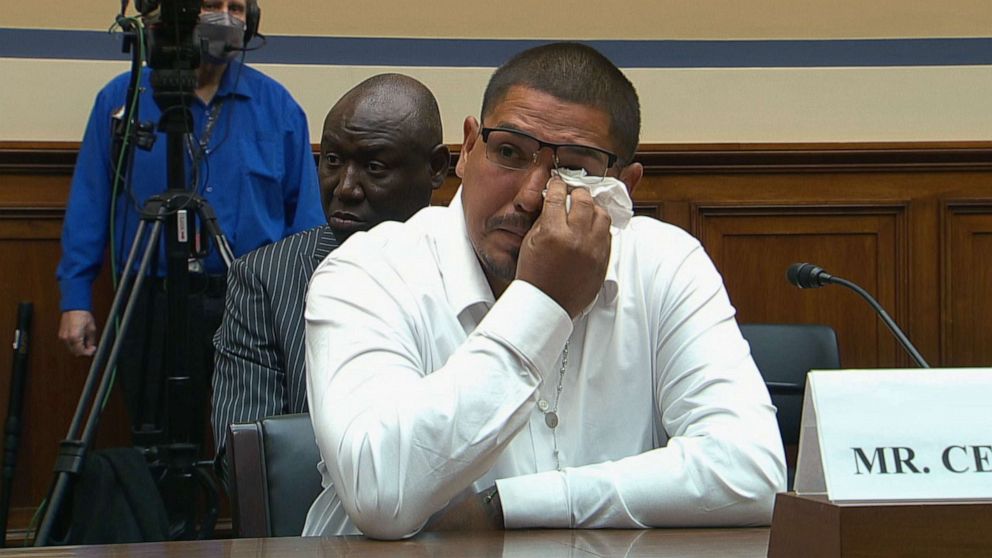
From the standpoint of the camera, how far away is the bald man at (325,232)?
2.31 m

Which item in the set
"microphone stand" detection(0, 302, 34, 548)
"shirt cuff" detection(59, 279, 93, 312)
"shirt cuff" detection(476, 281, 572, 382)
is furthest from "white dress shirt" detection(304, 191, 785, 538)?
"microphone stand" detection(0, 302, 34, 548)

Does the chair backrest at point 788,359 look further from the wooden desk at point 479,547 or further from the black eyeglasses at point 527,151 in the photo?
the wooden desk at point 479,547

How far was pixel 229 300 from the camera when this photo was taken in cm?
246

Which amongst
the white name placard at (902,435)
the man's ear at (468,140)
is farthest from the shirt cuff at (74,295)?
the white name placard at (902,435)

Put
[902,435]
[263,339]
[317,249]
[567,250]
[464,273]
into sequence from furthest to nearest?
1. [317,249]
2. [263,339]
3. [464,273]
4. [567,250]
5. [902,435]

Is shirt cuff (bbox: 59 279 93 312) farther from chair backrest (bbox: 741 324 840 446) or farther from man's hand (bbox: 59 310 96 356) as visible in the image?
chair backrest (bbox: 741 324 840 446)

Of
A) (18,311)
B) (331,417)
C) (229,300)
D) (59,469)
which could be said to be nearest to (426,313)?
(331,417)

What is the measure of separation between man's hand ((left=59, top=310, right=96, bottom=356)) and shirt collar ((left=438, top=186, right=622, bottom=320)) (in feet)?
5.72

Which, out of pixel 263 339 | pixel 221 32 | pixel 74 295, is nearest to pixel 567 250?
pixel 263 339

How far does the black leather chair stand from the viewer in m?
2.74

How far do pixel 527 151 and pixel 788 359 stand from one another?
139 cm

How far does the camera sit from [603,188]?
158 cm

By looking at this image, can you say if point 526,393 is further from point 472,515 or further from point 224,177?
point 224,177

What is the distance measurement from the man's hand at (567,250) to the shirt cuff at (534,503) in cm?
20
